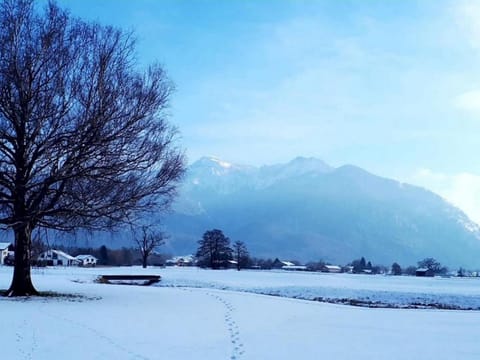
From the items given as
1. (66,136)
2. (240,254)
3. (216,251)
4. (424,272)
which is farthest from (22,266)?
(424,272)

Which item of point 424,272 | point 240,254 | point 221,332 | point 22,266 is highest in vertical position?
point 22,266

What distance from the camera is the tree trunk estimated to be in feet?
72.0

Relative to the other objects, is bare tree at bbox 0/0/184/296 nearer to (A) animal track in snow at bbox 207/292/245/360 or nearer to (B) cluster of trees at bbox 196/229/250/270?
(A) animal track in snow at bbox 207/292/245/360

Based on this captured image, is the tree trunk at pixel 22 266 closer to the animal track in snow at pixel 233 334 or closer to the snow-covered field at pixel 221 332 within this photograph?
the snow-covered field at pixel 221 332

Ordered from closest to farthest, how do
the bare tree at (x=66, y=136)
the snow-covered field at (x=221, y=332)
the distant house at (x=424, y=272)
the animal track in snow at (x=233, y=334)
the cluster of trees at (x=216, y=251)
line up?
1. the animal track in snow at (x=233, y=334)
2. the snow-covered field at (x=221, y=332)
3. the bare tree at (x=66, y=136)
4. the cluster of trees at (x=216, y=251)
5. the distant house at (x=424, y=272)

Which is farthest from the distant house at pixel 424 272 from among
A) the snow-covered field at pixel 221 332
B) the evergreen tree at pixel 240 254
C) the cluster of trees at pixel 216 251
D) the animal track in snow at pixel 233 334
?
the animal track in snow at pixel 233 334

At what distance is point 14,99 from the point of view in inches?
776

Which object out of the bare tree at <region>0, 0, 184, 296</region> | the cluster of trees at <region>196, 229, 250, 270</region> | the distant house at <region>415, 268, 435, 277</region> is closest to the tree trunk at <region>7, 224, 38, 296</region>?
the bare tree at <region>0, 0, 184, 296</region>

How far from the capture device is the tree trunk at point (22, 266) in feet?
72.0

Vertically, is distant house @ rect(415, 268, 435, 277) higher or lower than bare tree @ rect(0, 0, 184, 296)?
lower

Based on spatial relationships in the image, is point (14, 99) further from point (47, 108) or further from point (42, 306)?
point (42, 306)

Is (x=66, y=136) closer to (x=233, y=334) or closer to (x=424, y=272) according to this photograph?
(x=233, y=334)

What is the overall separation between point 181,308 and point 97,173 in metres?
5.98

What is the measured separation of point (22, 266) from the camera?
72.8ft
